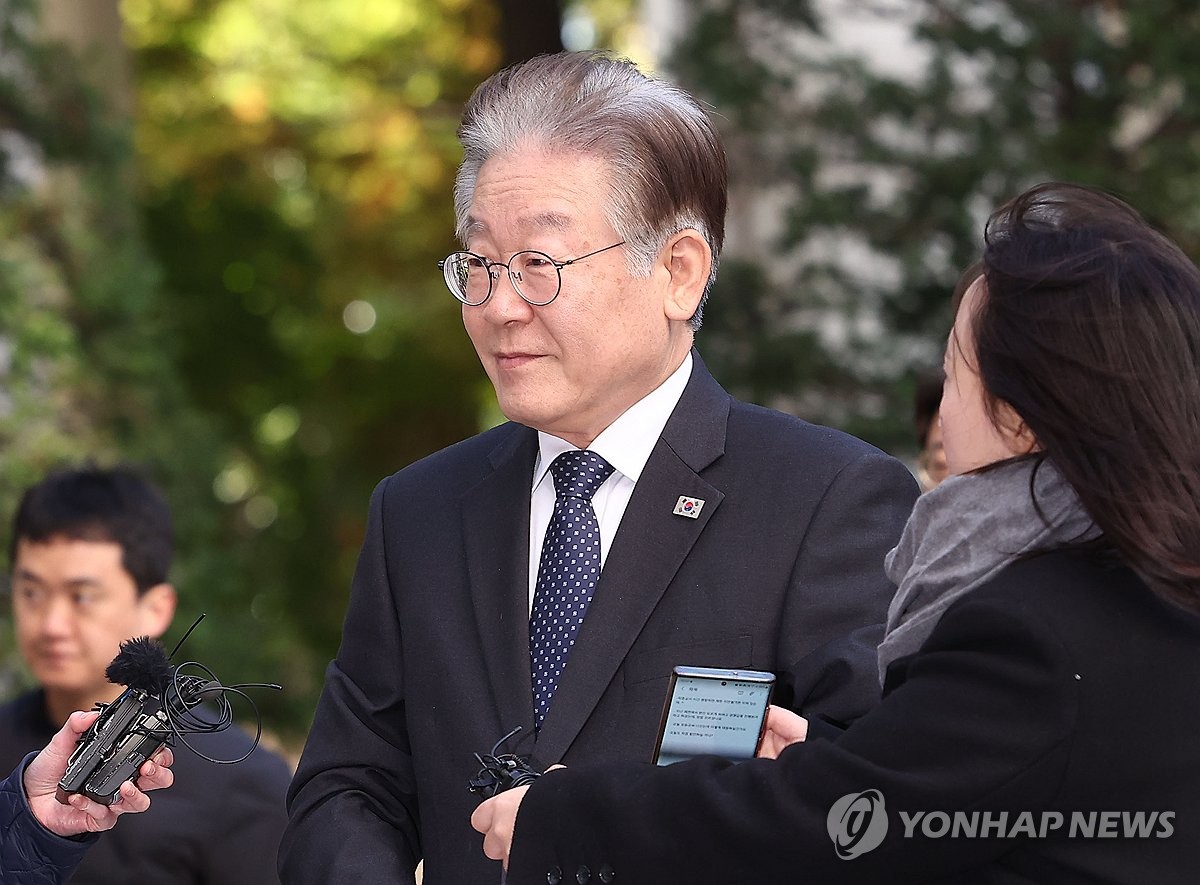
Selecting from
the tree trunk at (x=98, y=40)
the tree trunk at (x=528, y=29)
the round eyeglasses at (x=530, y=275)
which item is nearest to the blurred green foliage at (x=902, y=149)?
the tree trunk at (x=528, y=29)

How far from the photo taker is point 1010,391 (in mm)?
2158

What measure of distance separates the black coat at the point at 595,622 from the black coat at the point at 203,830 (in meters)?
1.00

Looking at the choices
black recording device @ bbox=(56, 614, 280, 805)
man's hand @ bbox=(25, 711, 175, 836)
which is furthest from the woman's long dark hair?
man's hand @ bbox=(25, 711, 175, 836)

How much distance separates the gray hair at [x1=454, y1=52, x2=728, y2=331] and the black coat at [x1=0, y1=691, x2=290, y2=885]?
1622 millimetres

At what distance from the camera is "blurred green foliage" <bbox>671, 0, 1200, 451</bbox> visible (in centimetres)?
750

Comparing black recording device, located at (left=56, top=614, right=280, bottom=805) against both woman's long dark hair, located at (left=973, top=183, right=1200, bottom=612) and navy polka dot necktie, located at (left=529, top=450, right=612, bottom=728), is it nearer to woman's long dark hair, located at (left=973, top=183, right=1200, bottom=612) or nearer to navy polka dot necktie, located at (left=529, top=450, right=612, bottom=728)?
navy polka dot necktie, located at (left=529, top=450, right=612, bottom=728)

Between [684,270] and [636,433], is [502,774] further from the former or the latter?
[684,270]

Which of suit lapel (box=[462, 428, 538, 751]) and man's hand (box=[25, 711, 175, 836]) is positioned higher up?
suit lapel (box=[462, 428, 538, 751])

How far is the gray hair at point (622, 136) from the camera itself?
2834 mm

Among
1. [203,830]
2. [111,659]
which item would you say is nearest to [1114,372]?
[203,830]

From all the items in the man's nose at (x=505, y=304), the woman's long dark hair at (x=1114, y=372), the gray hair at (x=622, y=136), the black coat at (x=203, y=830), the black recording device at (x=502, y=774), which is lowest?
Result: the black coat at (x=203, y=830)

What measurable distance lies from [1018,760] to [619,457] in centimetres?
107

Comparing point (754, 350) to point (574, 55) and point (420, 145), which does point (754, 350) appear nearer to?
point (574, 55)

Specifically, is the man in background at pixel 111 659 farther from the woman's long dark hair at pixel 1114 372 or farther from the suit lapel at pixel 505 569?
the woman's long dark hair at pixel 1114 372
